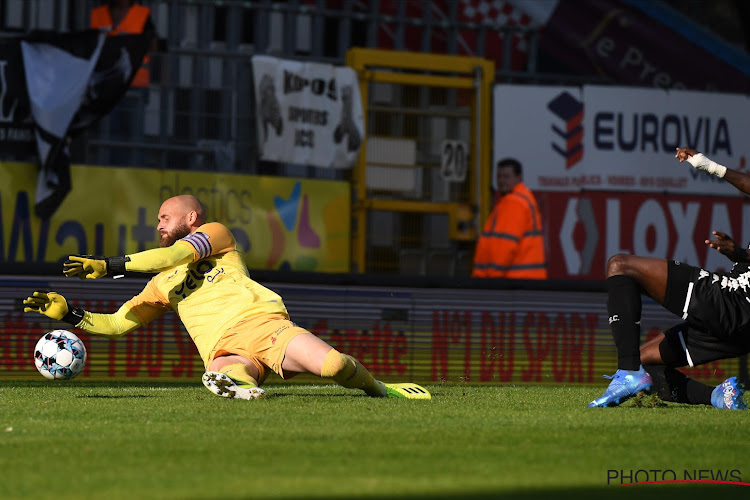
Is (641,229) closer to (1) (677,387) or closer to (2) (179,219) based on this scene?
(1) (677,387)

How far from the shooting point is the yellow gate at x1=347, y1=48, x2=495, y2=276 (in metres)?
17.0

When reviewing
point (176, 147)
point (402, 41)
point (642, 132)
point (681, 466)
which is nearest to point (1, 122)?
point (176, 147)

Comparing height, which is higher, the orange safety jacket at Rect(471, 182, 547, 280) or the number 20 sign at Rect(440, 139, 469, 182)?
the number 20 sign at Rect(440, 139, 469, 182)

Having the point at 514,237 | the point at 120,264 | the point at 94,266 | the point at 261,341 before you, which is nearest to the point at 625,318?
the point at 261,341

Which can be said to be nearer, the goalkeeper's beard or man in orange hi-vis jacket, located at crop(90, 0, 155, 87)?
the goalkeeper's beard

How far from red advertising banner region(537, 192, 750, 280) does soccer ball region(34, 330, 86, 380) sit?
9.68 m

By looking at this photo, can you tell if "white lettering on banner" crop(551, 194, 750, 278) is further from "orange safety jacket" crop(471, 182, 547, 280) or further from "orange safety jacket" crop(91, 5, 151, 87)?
"orange safety jacket" crop(91, 5, 151, 87)

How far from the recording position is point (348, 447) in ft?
19.3

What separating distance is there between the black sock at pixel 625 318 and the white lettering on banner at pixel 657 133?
1050cm

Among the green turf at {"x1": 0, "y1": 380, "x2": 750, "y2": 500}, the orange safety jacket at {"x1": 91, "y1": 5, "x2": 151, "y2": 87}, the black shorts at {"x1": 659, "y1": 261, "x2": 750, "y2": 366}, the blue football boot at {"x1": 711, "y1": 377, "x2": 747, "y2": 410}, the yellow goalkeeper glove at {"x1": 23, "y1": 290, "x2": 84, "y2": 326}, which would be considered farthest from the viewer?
the orange safety jacket at {"x1": 91, "y1": 5, "x2": 151, "y2": 87}

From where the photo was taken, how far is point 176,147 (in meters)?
15.8

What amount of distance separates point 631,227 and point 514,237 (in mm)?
2346
